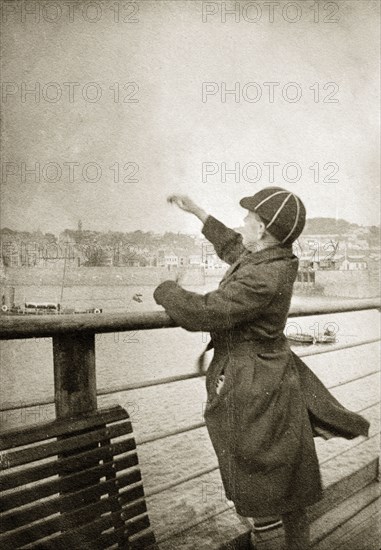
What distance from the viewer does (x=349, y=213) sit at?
9.45 ft

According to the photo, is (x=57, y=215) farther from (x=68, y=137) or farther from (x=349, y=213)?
(x=349, y=213)

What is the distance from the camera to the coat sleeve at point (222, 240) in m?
1.79

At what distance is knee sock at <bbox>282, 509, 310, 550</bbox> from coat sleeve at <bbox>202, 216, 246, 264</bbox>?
962mm

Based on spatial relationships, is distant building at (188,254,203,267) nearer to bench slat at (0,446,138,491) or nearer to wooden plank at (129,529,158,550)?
bench slat at (0,446,138,491)

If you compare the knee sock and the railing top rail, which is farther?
the knee sock

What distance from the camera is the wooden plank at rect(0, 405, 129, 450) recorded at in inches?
46.5

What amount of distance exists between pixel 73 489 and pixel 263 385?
25.8 inches

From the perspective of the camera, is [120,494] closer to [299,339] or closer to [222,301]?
[222,301]

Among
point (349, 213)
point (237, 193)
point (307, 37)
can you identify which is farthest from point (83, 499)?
point (307, 37)

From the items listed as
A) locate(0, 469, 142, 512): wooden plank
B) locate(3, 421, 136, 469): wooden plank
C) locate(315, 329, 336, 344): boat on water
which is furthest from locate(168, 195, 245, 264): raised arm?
locate(315, 329, 336, 344): boat on water

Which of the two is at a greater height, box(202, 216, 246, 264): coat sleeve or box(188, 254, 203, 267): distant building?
box(202, 216, 246, 264): coat sleeve

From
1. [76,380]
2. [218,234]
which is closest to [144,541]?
[76,380]

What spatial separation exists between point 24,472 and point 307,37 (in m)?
2.67

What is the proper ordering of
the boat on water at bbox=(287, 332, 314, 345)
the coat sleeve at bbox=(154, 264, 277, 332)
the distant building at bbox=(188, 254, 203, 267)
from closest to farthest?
the coat sleeve at bbox=(154, 264, 277, 332)
the distant building at bbox=(188, 254, 203, 267)
the boat on water at bbox=(287, 332, 314, 345)
